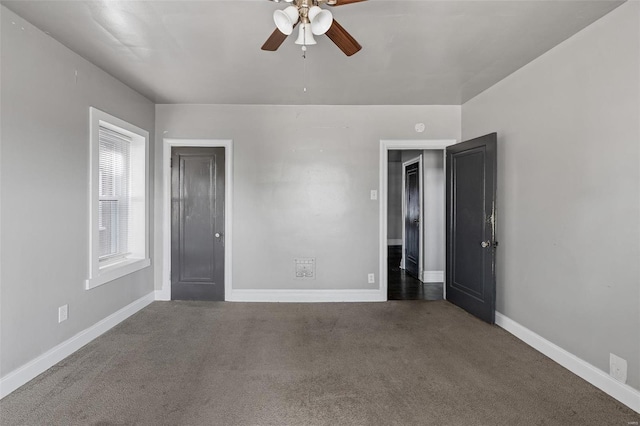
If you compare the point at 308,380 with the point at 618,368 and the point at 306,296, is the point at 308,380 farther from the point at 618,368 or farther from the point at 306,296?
the point at 618,368

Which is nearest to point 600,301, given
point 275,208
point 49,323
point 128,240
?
point 275,208

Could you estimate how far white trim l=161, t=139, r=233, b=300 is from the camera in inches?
168

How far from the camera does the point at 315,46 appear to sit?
2.66m

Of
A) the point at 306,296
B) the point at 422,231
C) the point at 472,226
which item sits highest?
the point at 472,226

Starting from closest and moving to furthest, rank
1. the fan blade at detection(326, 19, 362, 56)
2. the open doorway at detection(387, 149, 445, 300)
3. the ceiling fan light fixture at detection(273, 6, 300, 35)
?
the ceiling fan light fixture at detection(273, 6, 300, 35), the fan blade at detection(326, 19, 362, 56), the open doorway at detection(387, 149, 445, 300)

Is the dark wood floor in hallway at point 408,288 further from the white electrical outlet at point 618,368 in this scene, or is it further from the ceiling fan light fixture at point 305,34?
the ceiling fan light fixture at point 305,34

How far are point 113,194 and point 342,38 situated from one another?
3118 millimetres

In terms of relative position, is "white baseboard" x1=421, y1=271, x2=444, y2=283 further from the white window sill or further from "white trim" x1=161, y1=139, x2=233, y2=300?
the white window sill

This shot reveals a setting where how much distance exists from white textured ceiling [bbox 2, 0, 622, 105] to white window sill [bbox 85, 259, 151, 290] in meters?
2.01

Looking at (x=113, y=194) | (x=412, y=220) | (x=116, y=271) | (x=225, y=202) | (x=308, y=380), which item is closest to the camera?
(x=308, y=380)

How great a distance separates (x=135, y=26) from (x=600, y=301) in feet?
12.8

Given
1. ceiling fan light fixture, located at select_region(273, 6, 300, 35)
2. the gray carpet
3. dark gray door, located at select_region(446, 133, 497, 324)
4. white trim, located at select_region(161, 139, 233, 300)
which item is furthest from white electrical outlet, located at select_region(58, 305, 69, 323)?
dark gray door, located at select_region(446, 133, 497, 324)

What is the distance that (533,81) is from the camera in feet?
9.73

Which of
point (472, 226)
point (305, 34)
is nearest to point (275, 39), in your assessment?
point (305, 34)
